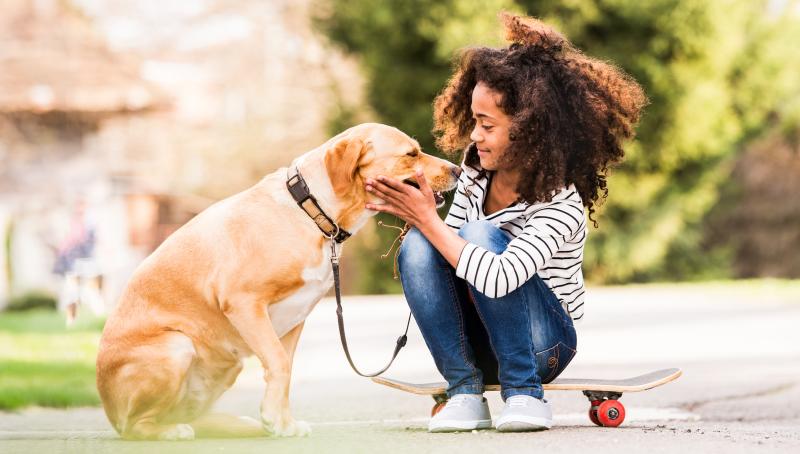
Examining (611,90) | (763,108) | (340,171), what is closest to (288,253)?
(340,171)

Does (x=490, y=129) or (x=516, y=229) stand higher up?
(x=490, y=129)

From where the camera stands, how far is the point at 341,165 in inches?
161

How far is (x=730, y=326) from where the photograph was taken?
34.4 ft

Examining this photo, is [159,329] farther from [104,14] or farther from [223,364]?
[104,14]

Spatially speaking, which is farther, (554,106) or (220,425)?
(220,425)

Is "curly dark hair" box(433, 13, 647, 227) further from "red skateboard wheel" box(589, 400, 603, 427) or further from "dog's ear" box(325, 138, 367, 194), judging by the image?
"red skateboard wheel" box(589, 400, 603, 427)

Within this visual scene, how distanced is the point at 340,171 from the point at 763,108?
54.8ft

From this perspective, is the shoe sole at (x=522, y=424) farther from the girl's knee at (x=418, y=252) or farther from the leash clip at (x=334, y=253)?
the leash clip at (x=334, y=253)

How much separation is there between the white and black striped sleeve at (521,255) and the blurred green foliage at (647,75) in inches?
463

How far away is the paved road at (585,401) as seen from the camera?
12.3 feet

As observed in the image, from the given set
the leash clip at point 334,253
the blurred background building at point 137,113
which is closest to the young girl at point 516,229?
the leash clip at point 334,253

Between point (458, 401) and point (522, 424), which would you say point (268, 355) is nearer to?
point (458, 401)

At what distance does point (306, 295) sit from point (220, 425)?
2.03ft

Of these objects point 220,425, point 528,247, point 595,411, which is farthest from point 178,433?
point 595,411
